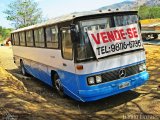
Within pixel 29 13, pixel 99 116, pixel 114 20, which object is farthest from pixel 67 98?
pixel 29 13

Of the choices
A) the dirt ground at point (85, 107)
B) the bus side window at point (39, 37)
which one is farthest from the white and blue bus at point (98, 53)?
the bus side window at point (39, 37)

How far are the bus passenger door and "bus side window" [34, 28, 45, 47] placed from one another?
2.65 meters

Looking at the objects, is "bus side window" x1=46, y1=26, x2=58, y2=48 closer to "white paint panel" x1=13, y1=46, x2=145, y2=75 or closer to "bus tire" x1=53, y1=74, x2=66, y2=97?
"white paint panel" x1=13, y1=46, x2=145, y2=75

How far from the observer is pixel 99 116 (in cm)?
847

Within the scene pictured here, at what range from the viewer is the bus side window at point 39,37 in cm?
1219

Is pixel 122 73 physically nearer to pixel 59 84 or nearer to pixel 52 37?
pixel 59 84

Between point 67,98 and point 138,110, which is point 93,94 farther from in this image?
point 67,98

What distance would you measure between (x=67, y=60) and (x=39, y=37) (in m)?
3.78

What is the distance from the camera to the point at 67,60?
9.35m

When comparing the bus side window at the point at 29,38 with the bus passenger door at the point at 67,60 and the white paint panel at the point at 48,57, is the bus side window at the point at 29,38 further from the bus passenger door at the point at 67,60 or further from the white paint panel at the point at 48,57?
the bus passenger door at the point at 67,60

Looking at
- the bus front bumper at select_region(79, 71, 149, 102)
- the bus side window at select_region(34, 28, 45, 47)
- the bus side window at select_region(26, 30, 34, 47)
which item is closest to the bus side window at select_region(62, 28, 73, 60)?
the bus front bumper at select_region(79, 71, 149, 102)

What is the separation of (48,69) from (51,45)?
1.38 m

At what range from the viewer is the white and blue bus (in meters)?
8.64

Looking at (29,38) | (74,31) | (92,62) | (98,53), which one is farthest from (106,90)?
(29,38)
